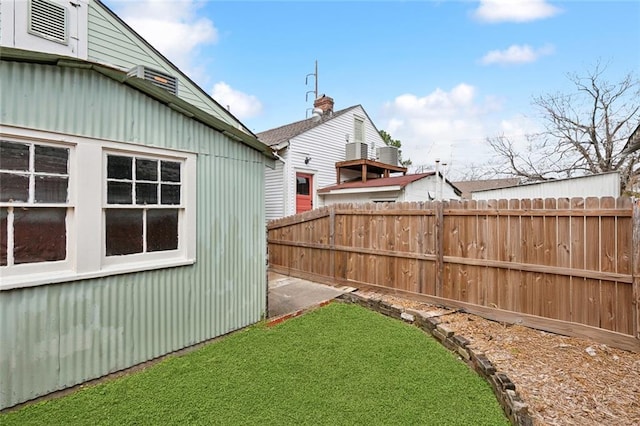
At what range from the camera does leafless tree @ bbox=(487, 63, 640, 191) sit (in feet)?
56.7

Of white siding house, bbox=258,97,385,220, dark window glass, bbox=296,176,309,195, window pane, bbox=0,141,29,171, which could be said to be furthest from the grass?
dark window glass, bbox=296,176,309,195

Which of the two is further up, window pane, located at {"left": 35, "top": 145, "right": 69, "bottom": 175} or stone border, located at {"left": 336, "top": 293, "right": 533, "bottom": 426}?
window pane, located at {"left": 35, "top": 145, "right": 69, "bottom": 175}

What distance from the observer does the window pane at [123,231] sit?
3418mm

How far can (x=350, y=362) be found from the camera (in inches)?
148

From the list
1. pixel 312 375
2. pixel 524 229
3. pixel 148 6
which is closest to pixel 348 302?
pixel 312 375

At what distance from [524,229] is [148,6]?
35.0 ft

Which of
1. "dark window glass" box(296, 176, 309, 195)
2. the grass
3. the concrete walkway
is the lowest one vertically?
the grass

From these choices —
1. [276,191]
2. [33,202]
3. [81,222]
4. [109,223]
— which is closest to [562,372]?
[109,223]

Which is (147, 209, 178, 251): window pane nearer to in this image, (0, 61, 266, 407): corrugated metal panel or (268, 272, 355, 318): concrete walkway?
(0, 61, 266, 407): corrugated metal panel

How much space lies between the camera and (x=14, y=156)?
280cm

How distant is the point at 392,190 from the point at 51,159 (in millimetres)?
10045

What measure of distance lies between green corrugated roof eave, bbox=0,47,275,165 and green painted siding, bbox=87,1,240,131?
221 inches

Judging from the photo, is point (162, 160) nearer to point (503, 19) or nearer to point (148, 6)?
point (148, 6)

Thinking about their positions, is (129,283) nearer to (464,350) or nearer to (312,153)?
(464,350)
